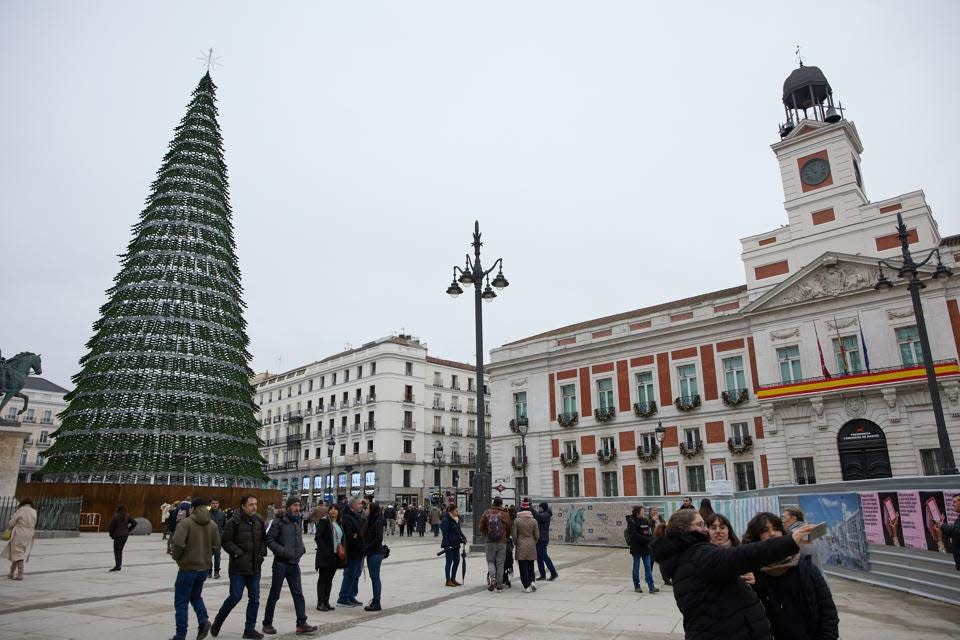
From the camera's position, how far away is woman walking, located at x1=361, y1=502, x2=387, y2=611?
9.32 metres

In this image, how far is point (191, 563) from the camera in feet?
22.9

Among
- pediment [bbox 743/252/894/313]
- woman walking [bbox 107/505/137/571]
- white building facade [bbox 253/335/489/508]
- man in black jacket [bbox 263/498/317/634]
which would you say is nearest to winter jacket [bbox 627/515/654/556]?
man in black jacket [bbox 263/498/317/634]

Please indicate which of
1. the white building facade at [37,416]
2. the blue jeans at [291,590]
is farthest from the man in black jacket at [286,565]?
the white building facade at [37,416]

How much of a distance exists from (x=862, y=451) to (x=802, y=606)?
95.1 feet

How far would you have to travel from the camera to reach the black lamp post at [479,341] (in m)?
15.6

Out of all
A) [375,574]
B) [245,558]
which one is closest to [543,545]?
[375,574]

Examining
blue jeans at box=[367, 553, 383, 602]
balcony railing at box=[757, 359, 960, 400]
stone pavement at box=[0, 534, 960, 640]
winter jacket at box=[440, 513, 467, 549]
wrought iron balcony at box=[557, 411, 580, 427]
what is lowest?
stone pavement at box=[0, 534, 960, 640]

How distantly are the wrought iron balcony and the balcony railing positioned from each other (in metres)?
10.9

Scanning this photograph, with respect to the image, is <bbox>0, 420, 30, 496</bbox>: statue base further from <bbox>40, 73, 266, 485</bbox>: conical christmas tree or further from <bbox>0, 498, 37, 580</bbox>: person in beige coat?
<bbox>0, 498, 37, 580</bbox>: person in beige coat

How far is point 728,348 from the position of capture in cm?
3356

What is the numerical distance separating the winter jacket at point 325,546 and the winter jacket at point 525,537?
353cm

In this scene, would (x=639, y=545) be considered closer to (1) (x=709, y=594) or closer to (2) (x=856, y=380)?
(1) (x=709, y=594)

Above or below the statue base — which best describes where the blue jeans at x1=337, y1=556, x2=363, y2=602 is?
below

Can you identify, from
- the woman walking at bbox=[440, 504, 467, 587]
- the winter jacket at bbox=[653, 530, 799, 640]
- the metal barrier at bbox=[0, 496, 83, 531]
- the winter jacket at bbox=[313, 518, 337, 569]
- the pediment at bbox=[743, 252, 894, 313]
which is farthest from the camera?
the pediment at bbox=[743, 252, 894, 313]
